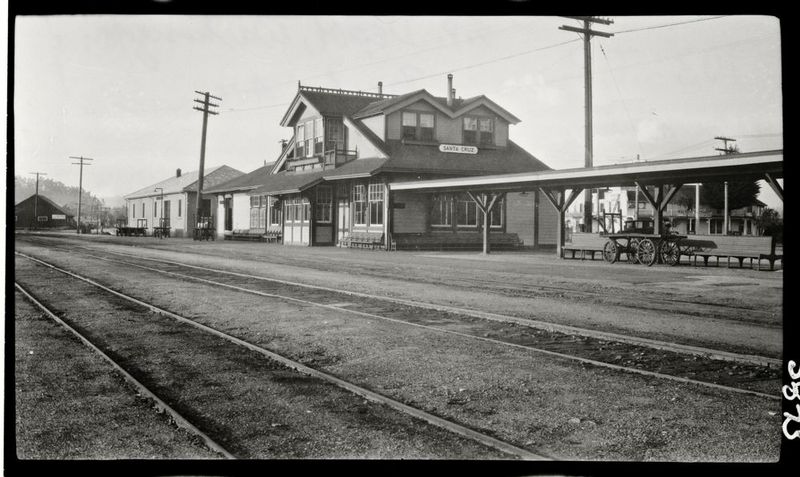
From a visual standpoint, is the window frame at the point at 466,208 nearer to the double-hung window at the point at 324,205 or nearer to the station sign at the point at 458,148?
the station sign at the point at 458,148

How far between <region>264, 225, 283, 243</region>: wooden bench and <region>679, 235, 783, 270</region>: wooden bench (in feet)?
69.9

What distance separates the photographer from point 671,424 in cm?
414

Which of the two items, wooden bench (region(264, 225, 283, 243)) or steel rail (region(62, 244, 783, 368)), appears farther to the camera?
wooden bench (region(264, 225, 283, 243))

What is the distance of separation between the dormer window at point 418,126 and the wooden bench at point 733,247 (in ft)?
44.3

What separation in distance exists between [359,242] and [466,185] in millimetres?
6658

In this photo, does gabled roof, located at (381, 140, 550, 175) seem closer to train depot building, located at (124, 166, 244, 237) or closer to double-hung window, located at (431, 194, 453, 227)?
double-hung window, located at (431, 194, 453, 227)

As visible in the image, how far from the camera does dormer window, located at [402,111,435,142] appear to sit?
1130 inches

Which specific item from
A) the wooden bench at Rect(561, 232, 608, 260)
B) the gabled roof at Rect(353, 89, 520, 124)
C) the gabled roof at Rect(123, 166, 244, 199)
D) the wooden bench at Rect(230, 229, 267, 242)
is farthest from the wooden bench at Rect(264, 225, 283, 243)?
the wooden bench at Rect(561, 232, 608, 260)

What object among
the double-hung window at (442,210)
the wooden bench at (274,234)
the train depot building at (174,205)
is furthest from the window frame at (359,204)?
the train depot building at (174,205)

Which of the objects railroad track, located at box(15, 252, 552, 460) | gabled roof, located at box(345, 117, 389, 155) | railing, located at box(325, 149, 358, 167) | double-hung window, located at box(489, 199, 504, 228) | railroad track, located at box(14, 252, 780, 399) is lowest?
railroad track, located at box(15, 252, 552, 460)

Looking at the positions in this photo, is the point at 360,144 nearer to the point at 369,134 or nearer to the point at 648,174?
the point at 369,134

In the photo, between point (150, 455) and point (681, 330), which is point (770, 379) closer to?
point (681, 330)

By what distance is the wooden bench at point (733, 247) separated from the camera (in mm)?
15516

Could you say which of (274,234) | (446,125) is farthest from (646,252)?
(274,234)
